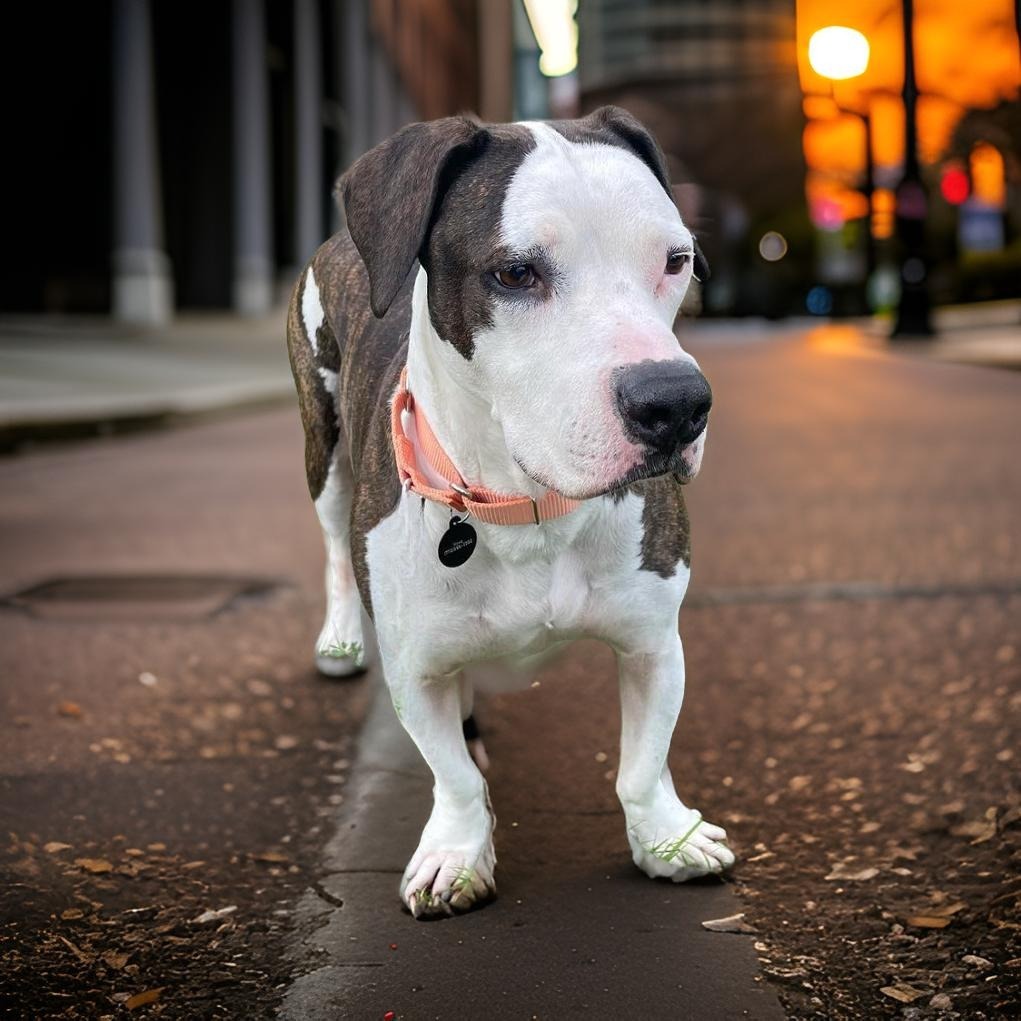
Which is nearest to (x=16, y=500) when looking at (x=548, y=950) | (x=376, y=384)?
(x=376, y=384)

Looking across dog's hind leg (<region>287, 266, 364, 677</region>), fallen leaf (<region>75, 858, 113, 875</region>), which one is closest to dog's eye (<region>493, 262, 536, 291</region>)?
fallen leaf (<region>75, 858, 113, 875</region>)

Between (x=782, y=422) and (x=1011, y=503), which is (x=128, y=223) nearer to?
(x=782, y=422)

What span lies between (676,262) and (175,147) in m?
28.2

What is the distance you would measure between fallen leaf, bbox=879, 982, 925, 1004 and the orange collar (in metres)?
0.98

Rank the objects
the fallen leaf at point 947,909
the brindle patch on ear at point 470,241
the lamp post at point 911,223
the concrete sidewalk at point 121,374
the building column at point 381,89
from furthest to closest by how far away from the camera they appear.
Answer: the building column at point 381,89 → the lamp post at point 911,223 → the concrete sidewalk at point 121,374 → the fallen leaf at point 947,909 → the brindle patch on ear at point 470,241

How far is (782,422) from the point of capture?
40.5 feet

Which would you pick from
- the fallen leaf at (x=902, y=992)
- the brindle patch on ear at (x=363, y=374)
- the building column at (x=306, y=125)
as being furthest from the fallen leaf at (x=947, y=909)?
the building column at (x=306, y=125)

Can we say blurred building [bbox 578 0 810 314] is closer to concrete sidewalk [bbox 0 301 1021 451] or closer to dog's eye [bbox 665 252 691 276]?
concrete sidewalk [bbox 0 301 1021 451]

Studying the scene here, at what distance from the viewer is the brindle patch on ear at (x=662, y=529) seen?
2.94 metres

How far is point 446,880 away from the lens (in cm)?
293

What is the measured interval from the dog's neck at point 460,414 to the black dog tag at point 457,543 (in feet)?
0.28

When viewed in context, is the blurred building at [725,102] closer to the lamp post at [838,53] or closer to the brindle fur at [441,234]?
the lamp post at [838,53]

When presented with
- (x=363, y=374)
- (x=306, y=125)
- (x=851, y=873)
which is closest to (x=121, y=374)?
(x=363, y=374)

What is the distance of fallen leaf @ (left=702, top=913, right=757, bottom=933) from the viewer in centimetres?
281
